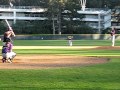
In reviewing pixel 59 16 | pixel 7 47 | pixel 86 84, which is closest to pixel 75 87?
pixel 86 84

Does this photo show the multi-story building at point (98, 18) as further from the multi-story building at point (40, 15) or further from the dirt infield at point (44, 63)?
the dirt infield at point (44, 63)

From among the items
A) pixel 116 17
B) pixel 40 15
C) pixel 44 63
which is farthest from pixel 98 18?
pixel 44 63

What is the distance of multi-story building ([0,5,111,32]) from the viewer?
108438 millimetres

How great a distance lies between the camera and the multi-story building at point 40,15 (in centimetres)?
10844

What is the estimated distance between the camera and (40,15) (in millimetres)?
107125

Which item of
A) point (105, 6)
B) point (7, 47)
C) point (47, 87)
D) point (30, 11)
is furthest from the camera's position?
point (105, 6)

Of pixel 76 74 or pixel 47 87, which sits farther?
pixel 76 74

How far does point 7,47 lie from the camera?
19.0 m

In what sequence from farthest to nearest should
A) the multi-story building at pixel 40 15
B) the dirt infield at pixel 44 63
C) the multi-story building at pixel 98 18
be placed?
the multi-story building at pixel 98 18, the multi-story building at pixel 40 15, the dirt infield at pixel 44 63

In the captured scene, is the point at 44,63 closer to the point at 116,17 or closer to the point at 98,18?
the point at 98,18

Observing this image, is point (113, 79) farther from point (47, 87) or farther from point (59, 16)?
point (59, 16)

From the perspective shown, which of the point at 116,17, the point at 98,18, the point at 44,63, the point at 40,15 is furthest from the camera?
the point at 116,17

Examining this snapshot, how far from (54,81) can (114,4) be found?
3932 inches

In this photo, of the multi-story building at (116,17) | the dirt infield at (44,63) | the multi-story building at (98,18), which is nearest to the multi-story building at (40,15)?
the multi-story building at (98,18)
